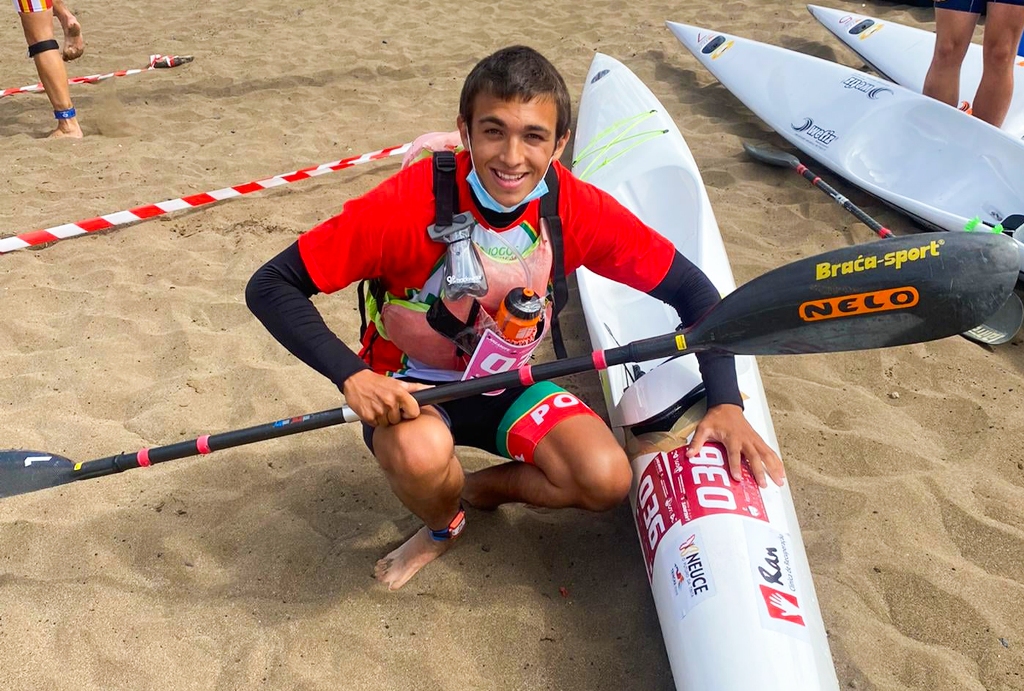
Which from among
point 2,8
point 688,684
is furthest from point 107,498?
point 2,8

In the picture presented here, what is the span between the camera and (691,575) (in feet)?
6.47

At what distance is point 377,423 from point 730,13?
6276 millimetres

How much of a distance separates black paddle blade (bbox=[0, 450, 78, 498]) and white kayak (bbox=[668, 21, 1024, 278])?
11.4ft

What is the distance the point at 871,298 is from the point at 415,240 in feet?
3.57

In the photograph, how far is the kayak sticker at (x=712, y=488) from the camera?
2.04m

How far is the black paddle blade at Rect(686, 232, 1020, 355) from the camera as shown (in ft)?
6.23

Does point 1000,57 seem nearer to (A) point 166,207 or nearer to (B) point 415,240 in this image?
(B) point 415,240

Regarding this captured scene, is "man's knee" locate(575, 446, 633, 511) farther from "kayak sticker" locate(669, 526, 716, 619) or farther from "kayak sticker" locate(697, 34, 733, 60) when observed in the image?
"kayak sticker" locate(697, 34, 733, 60)

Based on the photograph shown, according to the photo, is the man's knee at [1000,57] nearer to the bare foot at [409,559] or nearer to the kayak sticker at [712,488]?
the kayak sticker at [712,488]

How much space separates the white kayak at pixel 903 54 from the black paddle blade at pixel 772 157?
1.16m

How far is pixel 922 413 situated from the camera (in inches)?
113

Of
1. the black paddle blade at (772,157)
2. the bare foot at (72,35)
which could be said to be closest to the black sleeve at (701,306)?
the black paddle blade at (772,157)

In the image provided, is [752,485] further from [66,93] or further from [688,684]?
[66,93]

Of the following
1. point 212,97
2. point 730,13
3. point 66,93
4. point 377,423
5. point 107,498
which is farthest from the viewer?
point 730,13
